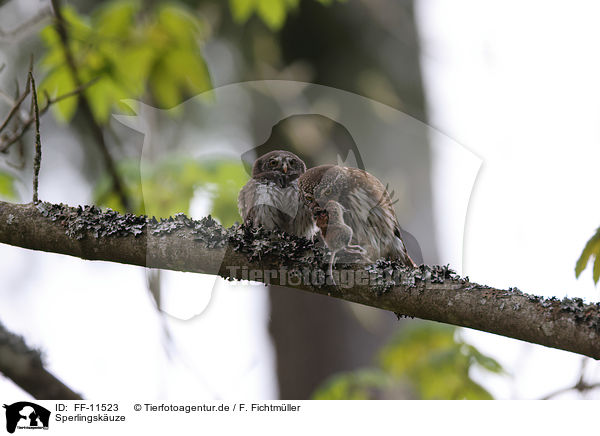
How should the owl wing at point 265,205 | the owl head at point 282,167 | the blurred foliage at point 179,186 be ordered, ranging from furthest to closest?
the blurred foliage at point 179,186 < the owl head at point 282,167 < the owl wing at point 265,205

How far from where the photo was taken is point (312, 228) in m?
1.52

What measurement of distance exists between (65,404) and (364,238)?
3.54 ft

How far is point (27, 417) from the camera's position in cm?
193

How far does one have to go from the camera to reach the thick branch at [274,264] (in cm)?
131

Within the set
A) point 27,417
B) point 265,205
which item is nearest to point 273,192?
point 265,205

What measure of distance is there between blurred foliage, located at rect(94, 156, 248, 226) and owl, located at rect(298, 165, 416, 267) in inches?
19.7

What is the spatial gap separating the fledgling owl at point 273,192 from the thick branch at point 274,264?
0.20m

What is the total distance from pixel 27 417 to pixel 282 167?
3.61 ft

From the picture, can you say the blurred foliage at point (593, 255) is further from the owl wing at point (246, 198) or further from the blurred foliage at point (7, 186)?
the blurred foliage at point (7, 186)

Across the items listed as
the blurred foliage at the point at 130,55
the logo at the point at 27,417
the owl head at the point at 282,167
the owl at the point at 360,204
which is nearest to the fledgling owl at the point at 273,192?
the owl head at the point at 282,167

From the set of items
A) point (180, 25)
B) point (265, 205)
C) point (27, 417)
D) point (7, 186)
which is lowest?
point (27, 417)

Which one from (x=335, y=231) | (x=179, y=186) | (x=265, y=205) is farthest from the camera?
(x=179, y=186)

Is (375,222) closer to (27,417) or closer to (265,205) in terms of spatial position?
(265,205)

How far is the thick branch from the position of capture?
1.31 metres
